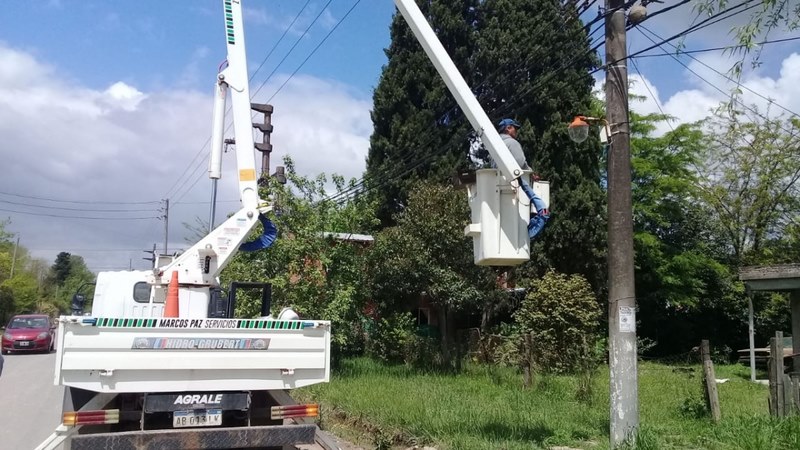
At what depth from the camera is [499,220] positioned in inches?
274

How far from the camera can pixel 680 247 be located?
28984mm

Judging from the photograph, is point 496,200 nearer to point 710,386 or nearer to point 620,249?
point 620,249

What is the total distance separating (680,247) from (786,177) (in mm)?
5098

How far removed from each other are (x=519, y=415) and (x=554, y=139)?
45.4 feet

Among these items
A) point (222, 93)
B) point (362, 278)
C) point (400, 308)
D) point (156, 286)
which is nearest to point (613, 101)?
point (222, 93)

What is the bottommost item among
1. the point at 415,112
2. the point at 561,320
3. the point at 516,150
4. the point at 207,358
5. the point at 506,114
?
the point at 207,358

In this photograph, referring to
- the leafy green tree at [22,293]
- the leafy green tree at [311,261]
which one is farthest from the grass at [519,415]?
the leafy green tree at [22,293]

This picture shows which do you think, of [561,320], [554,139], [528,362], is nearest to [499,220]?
[528,362]

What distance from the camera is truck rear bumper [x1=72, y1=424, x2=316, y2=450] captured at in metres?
5.74

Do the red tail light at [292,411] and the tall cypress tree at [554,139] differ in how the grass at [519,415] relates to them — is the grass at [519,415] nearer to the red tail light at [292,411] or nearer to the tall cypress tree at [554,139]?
the red tail light at [292,411]

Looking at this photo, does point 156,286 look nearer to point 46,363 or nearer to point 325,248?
point 325,248

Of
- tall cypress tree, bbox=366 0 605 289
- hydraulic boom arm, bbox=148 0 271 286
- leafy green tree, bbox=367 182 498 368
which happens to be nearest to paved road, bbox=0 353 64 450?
hydraulic boom arm, bbox=148 0 271 286

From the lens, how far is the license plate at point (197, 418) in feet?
20.4

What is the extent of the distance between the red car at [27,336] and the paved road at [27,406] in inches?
204
